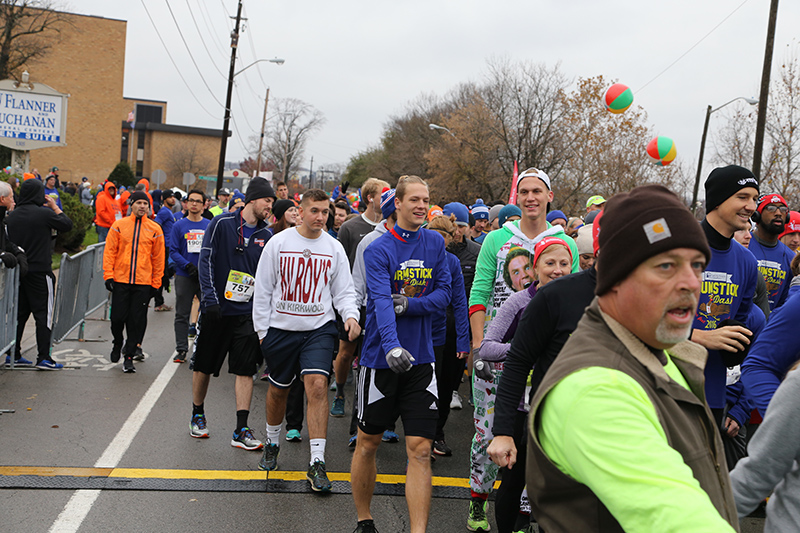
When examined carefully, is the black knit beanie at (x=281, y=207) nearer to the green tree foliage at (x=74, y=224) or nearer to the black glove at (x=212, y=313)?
the black glove at (x=212, y=313)

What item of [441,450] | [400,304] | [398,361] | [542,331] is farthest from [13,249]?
[542,331]

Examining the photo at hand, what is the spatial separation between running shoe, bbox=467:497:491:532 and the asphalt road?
151 mm

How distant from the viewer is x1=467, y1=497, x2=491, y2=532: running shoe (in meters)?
4.77

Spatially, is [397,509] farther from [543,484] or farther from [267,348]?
[543,484]

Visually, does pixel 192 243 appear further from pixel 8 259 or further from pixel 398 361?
pixel 398 361

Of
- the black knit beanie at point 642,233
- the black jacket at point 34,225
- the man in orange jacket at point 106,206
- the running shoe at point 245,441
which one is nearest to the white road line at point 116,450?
the running shoe at point 245,441

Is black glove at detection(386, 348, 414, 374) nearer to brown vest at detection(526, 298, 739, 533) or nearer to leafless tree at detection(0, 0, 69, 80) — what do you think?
brown vest at detection(526, 298, 739, 533)

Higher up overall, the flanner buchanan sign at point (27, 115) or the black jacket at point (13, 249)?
the flanner buchanan sign at point (27, 115)

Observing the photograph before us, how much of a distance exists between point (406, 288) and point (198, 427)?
2.80 m

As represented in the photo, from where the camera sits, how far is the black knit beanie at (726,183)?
413 cm

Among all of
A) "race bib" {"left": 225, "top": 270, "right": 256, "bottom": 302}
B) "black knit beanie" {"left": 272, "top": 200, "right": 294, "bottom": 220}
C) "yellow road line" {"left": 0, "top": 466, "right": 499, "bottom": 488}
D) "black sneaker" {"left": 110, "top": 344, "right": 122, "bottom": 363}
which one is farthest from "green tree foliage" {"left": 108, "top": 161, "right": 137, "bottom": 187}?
"yellow road line" {"left": 0, "top": 466, "right": 499, "bottom": 488}

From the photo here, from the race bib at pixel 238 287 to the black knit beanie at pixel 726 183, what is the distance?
4.10m

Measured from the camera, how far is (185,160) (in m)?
78.8

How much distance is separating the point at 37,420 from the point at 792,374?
6546 millimetres
